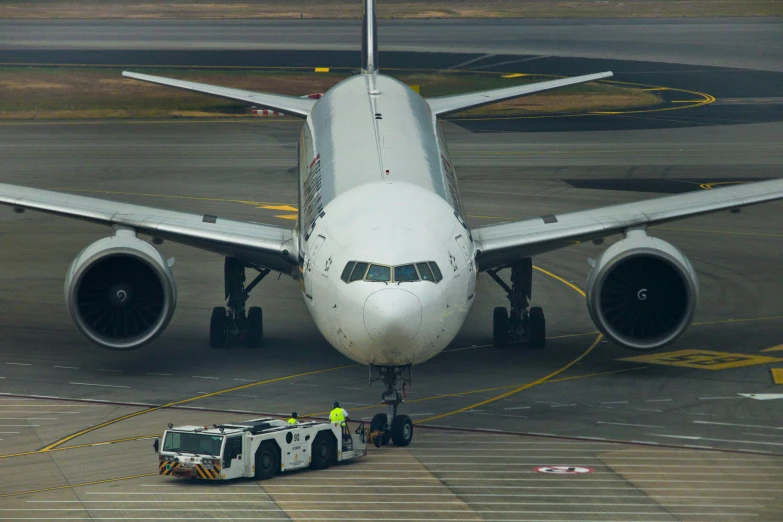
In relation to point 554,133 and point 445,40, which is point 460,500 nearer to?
point 554,133

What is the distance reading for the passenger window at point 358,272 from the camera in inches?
1148

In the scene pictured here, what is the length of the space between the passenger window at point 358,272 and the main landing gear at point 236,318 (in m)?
10.8

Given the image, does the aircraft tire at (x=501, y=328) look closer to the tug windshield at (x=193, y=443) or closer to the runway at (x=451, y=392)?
the runway at (x=451, y=392)

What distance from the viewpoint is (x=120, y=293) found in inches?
1406

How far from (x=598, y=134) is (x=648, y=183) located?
15.1 meters

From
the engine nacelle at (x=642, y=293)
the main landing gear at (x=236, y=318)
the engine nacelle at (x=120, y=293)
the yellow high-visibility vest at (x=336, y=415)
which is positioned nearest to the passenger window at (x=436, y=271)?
the yellow high-visibility vest at (x=336, y=415)

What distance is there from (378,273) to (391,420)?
3526 mm

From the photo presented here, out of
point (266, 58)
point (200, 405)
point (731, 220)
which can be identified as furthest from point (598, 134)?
point (200, 405)

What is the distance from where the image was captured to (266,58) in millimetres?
109750

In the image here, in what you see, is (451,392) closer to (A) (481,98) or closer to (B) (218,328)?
(B) (218,328)


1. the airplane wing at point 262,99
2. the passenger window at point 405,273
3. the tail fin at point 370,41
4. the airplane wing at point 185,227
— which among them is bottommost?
the passenger window at point 405,273

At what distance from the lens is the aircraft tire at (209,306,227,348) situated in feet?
131

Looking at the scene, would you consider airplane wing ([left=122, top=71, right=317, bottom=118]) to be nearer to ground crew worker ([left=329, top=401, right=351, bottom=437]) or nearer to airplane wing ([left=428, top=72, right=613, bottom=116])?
airplane wing ([left=428, top=72, right=613, bottom=116])

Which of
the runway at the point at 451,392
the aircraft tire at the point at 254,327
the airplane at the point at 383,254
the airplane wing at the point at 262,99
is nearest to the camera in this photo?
the runway at the point at 451,392
